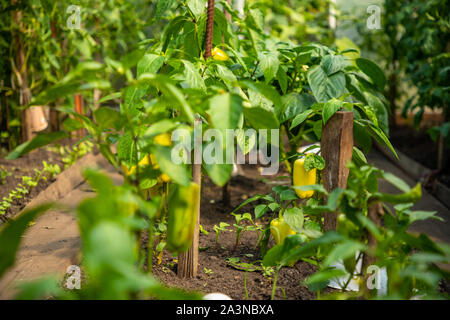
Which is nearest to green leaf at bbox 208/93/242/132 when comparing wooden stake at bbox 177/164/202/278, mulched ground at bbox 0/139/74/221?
wooden stake at bbox 177/164/202/278

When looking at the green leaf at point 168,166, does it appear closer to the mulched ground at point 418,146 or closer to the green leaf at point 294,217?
the green leaf at point 294,217

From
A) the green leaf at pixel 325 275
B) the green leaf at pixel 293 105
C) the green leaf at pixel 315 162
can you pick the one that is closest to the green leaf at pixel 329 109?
the green leaf at pixel 315 162

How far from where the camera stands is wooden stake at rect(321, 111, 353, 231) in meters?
1.09

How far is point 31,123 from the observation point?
237cm

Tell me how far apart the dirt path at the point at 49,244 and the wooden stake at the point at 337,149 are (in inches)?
25.0

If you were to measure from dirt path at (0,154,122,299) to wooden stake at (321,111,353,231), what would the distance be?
0.64 meters

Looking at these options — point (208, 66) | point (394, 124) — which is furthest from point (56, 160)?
point (394, 124)

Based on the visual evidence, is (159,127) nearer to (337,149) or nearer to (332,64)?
(337,149)

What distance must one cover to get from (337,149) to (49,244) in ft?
3.00

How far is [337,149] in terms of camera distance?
3.63ft

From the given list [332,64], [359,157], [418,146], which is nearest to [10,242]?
[359,157]

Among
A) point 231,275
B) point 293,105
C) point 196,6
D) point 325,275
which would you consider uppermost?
point 196,6

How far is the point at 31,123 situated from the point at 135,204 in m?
1.93
